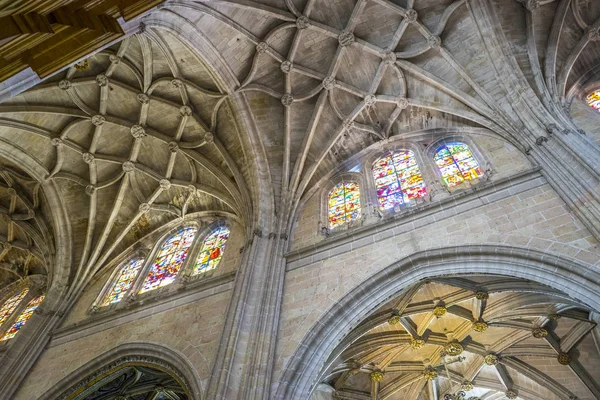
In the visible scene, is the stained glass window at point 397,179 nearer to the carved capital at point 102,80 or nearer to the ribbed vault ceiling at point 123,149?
the ribbed vault ceiling at point 123,149

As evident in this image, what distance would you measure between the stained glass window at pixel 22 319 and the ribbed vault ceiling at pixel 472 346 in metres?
9.88

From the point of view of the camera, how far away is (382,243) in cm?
923

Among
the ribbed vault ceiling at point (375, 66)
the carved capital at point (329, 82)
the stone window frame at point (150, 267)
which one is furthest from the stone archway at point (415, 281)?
the carved capital at point (329, 82)

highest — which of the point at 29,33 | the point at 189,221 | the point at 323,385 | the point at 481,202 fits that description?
the point at 189,221

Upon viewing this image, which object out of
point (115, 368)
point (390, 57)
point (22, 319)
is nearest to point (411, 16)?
point (390, 57)

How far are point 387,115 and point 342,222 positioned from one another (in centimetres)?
383

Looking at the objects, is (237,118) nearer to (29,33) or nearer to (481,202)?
(481,202)

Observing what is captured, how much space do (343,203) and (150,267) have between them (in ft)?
20.8

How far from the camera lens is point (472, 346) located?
467 inches

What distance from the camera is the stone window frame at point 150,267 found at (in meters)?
11.9

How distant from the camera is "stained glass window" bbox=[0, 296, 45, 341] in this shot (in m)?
14.1

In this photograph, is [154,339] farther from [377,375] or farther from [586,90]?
[586,90]

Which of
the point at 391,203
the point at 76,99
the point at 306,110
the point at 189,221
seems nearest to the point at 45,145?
the point at 76,99

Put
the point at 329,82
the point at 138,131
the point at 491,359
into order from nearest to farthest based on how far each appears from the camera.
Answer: the point at 491,359
the point at 329,82
the point at 138,131
